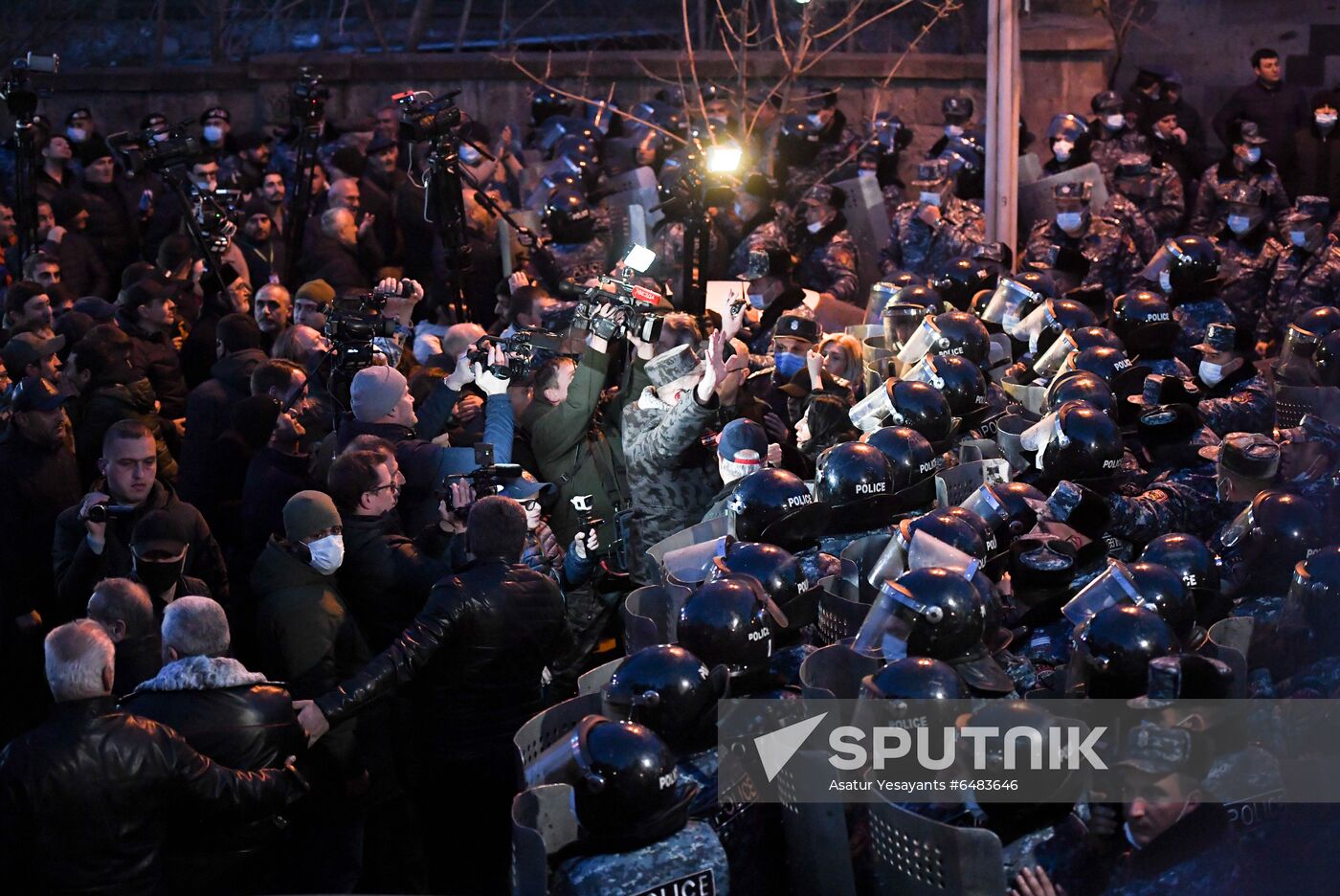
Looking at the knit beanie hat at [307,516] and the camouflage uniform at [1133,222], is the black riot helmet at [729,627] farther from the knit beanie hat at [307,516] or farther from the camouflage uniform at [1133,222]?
the camouflage uniform at [1133,222]

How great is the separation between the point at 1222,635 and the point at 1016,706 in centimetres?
147

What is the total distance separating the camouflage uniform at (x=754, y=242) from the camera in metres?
12.6

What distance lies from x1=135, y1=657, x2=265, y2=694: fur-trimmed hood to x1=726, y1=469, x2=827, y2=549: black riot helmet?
2.02 m

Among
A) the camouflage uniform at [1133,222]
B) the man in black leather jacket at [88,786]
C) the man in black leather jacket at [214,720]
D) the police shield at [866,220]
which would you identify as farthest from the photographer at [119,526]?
the camouflage uniform at [1133,222]

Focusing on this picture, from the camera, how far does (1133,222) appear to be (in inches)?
516

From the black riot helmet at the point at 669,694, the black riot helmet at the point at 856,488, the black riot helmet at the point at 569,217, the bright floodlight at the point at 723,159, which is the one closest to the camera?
the black riot helmet at the point at 669,694

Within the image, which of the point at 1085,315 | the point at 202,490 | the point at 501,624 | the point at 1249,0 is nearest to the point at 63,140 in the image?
the point at 202,490

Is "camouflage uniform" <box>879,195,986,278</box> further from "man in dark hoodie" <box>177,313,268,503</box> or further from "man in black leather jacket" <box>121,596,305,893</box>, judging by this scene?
"man in black leather jacket" <box>121,596,305,893</box>

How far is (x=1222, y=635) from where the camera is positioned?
18.0ft

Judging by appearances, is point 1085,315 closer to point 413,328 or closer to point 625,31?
point 413,328

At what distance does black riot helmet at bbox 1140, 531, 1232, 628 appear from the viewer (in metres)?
5.59

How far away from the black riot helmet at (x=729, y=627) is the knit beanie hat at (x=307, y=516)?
4.88 feet

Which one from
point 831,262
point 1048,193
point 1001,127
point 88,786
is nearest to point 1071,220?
point 1001,127

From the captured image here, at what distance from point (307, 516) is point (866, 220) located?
366 inches
